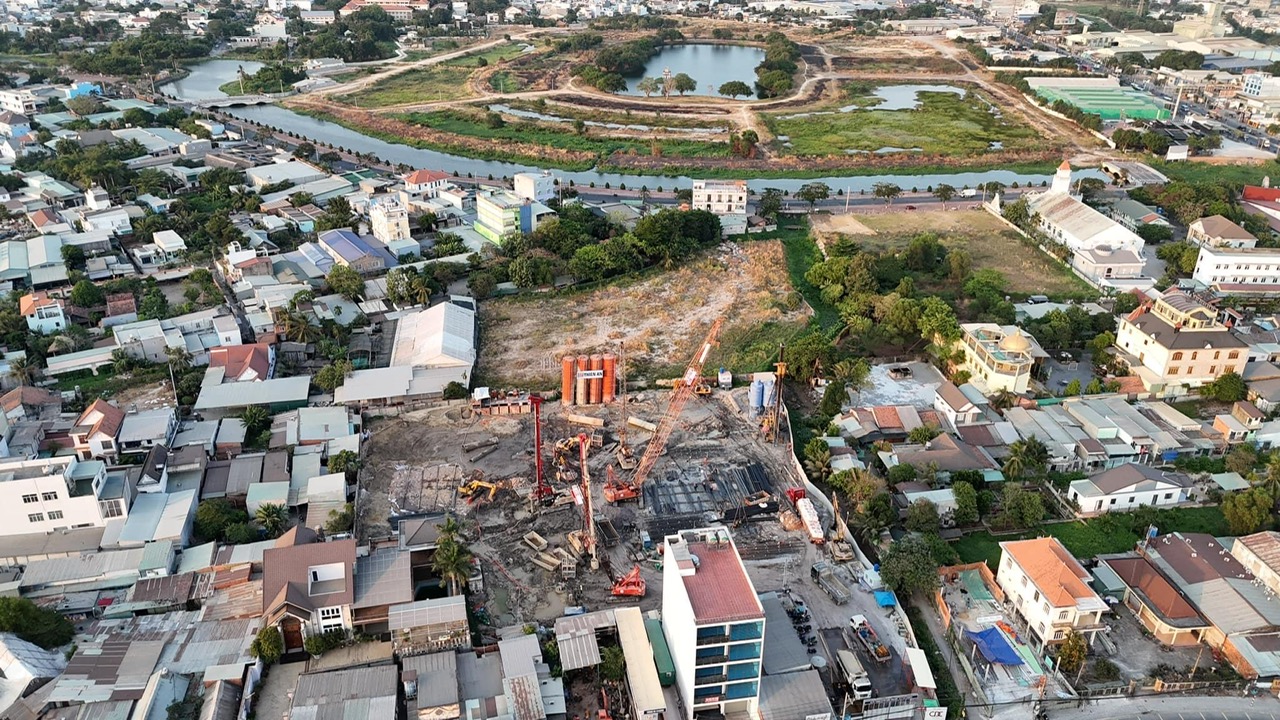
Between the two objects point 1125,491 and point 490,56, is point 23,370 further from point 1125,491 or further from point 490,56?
point 490,56

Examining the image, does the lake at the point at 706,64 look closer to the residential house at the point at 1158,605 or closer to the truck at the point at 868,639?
the residential house at the point at 1158,605

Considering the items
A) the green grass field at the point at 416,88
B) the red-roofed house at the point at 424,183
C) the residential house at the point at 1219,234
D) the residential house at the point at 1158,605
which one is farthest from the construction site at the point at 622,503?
the green grass field at the point at 416,88

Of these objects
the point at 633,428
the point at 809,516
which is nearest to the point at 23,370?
the point at 633,428

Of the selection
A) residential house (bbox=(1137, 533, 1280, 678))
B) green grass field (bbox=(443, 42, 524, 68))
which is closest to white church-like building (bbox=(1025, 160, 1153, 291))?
residential house (bbox=(1137, 533, 1280, 678))

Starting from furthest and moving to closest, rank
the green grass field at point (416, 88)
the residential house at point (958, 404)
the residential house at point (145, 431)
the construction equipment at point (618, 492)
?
1. the green grass field at point (416, 88)
2. the residential house at point (958, 404)
3. the residential house at point (145, 431)
4. the construction equipment at point (618, 492)

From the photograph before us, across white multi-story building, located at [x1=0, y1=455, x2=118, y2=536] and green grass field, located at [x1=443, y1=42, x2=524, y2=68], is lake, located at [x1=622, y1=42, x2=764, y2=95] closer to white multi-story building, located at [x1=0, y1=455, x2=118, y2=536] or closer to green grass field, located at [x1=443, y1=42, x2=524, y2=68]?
green grass field, located at [x1=443, y1=42, x2=524, y2=68]

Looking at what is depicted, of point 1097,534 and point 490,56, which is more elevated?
point 490,56
